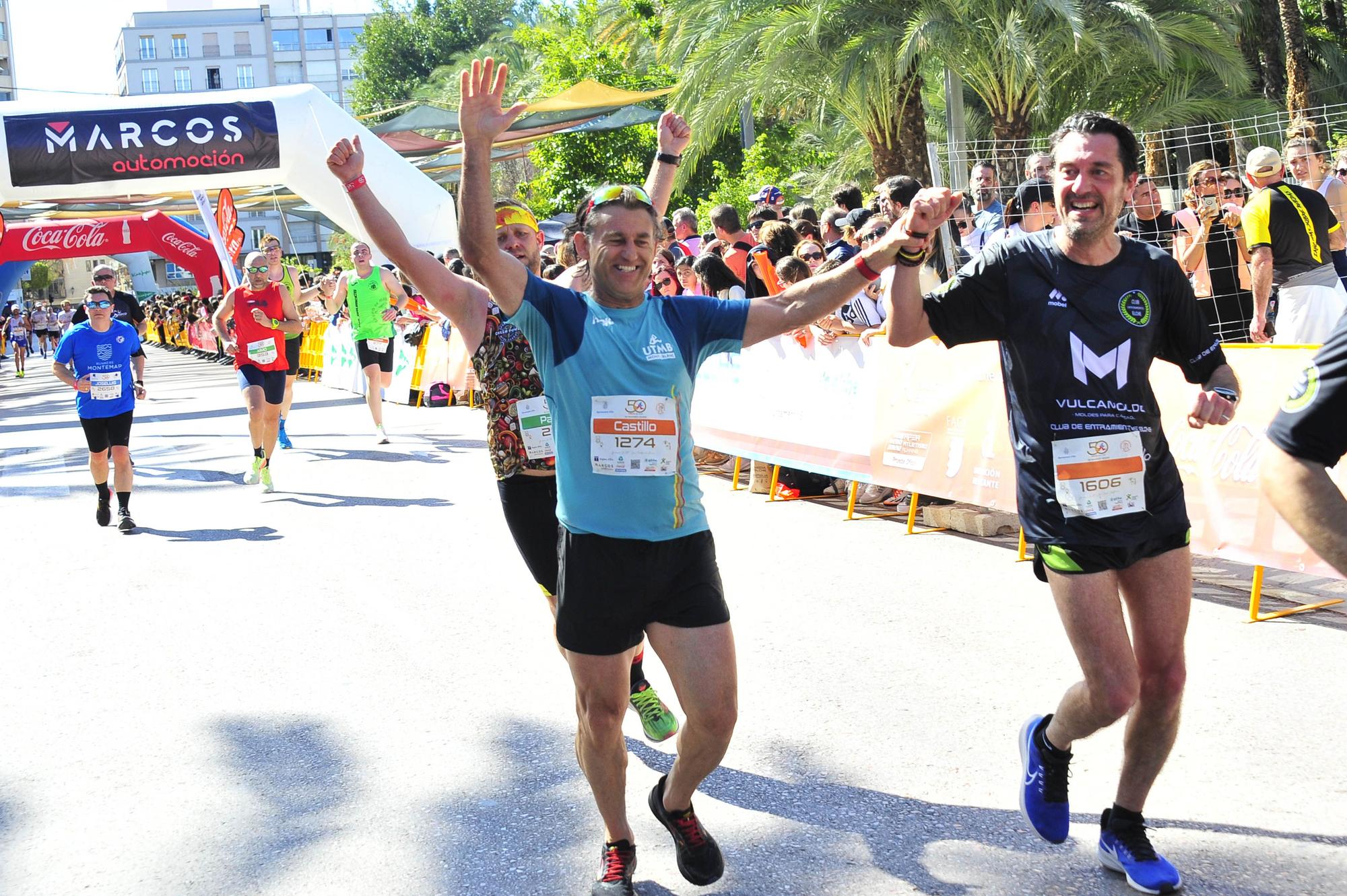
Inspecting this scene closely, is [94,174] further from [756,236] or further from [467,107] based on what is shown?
[467,107]

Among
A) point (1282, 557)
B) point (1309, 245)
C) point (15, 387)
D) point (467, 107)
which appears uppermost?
point (467, 107)

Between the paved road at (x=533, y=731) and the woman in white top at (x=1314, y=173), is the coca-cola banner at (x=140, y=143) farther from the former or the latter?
the woman in white top at (x=1314, y=173)

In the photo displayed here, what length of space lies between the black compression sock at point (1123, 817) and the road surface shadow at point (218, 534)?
7.06m

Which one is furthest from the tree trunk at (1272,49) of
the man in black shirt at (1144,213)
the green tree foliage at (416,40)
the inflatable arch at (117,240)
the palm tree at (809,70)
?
the green tree foliage at (416,40)

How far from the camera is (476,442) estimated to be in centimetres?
1422

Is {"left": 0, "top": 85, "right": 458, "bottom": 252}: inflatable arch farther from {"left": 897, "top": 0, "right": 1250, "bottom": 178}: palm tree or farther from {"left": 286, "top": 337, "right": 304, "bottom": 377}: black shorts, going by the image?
{"left": 897, "top": 0, "right": 1250, "bottom": 178}: palm tree

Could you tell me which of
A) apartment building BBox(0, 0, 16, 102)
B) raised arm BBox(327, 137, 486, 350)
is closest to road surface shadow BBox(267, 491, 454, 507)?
raised arm BBox(327, 137, 486, 350)

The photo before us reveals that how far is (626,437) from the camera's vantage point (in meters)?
3.45

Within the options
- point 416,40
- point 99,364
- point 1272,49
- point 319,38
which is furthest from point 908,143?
point 319,38

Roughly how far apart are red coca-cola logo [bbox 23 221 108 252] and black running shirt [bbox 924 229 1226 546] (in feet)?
112

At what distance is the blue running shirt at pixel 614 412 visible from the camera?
346 cm

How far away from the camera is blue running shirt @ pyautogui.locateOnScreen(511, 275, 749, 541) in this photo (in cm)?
346

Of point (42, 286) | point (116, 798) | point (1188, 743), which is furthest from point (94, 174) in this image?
point (42, 286)

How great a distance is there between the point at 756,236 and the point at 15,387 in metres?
27.4
